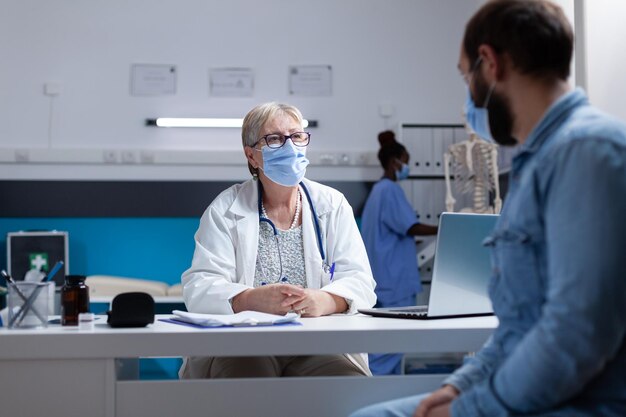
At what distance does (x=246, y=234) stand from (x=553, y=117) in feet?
4.24

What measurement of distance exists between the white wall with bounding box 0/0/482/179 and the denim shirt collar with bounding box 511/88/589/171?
421cm

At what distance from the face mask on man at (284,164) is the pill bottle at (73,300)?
80 centimetres

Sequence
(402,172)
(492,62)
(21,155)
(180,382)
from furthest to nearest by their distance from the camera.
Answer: (21,155) → (402,172) → (180,382) → (492,62)

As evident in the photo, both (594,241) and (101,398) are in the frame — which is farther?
(101,398)

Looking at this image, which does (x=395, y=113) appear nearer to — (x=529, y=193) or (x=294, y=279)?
(x=294, y=279)

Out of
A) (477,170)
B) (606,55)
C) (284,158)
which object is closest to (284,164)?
(284,158)

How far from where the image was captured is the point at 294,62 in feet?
17.9

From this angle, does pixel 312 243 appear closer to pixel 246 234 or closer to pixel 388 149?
pixel 246 234

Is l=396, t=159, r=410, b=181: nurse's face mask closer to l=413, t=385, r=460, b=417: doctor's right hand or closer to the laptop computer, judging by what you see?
the laptop computer

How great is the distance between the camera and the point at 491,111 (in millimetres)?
1254

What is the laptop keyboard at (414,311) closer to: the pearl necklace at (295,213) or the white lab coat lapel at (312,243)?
the white lab coat lapel at (312,243)

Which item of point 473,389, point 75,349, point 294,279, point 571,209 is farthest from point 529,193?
point 294,279

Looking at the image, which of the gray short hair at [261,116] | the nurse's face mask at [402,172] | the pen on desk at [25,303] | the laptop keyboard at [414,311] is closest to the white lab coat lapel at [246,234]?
the gray short hair at [261,116]

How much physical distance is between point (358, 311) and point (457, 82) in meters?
3.82
